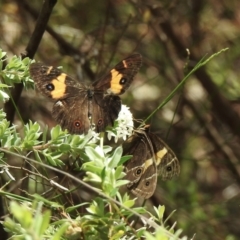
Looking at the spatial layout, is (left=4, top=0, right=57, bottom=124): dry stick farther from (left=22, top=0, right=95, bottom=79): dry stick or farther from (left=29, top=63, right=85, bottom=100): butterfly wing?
(left=22, top=0, right=95, bottom=79): dry stick

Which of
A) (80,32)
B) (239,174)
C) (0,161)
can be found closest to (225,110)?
(239,174)

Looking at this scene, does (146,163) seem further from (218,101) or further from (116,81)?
(218,101)

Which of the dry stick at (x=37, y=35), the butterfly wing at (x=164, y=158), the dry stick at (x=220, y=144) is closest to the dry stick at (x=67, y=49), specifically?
the dry stick at (x=220, y=144)

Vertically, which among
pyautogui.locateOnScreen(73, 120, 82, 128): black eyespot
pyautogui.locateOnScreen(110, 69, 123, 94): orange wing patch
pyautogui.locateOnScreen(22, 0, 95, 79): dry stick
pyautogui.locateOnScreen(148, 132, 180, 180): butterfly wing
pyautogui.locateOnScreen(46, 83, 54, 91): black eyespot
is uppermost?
pyautogui.locateOnScreen(110, 69, 123, 94): orange wing patch

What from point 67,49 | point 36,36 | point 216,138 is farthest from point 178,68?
point 36,36

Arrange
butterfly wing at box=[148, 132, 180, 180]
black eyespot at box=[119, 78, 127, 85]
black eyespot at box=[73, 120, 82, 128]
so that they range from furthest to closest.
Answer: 1. butterfly wing at box=[148, 132, 180, 180]
2. black eyespot at box=[119, 78, 127, 85]
3. black eyespot at box=[73, 120, 82, 128]

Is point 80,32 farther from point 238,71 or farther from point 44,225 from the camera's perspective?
point 44,225

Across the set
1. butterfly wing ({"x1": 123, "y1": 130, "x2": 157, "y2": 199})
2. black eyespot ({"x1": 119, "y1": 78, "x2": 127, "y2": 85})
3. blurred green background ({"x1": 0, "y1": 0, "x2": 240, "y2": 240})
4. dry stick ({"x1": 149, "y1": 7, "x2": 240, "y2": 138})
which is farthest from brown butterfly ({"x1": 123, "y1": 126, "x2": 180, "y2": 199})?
dry stick ({"x1": 149, "y1": 7, "x2": 240, "y2": 138})
